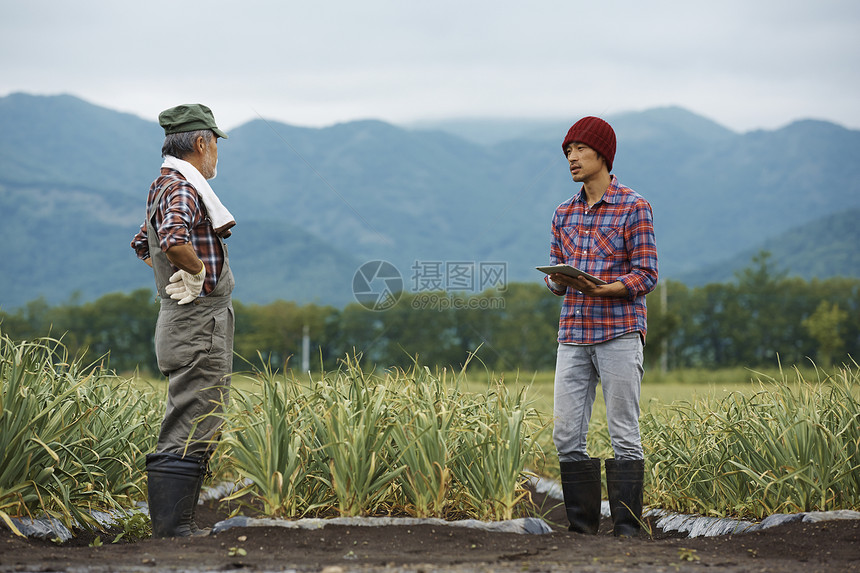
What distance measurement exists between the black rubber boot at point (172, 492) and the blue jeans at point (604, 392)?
5.50ft

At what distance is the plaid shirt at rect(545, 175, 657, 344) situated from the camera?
11.6 ft

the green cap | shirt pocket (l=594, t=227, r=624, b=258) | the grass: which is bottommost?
the grass

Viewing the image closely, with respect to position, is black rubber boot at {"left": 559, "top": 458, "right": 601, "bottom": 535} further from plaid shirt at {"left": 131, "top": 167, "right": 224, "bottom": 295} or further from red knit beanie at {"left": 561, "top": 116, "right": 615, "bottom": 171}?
plaid shirt at {"left": 131, "top": 167, "right": 224, "bottom": 295}

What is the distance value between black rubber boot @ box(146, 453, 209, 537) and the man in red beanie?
168 centimetres

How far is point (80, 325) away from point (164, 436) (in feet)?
106

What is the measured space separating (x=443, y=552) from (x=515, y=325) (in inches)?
1306

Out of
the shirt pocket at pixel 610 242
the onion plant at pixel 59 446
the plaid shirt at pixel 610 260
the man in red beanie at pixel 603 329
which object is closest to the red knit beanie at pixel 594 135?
the man in red beanie at pixel 603 329

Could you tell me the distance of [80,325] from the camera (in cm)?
3284

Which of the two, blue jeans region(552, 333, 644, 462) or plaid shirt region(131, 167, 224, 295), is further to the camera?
blue jeans region(552, 333, 644, 462)

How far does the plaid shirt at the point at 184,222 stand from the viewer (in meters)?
3.25

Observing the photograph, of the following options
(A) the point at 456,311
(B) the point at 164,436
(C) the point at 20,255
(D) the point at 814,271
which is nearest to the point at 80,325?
(A) the point at 456,311

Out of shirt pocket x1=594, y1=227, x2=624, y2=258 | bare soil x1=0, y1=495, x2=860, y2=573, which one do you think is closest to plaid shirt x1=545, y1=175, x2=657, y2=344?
shirt pocket x1=594, y1=227, x2=624, y2=258

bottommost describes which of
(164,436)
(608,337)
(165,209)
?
(164,436)

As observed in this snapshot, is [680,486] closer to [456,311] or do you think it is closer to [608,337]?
[608,337]
